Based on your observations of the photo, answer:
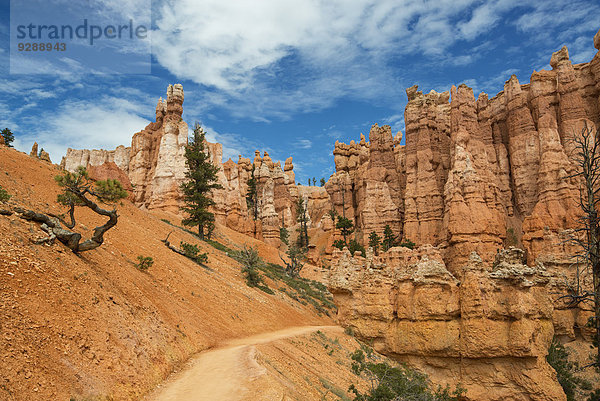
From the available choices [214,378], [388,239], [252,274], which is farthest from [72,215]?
[388,239]

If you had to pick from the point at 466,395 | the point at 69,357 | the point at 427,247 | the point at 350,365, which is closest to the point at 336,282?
the point at 350,365

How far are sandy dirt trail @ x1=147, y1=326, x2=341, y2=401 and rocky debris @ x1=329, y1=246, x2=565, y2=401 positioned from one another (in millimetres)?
8706

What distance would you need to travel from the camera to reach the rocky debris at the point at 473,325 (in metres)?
16.1

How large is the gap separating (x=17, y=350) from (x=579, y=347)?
118ft

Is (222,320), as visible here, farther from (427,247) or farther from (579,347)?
(427,247)

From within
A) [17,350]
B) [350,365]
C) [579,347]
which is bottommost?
[579,347]

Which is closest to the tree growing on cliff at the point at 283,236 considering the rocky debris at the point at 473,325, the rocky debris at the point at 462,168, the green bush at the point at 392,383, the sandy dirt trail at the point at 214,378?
the rocky debris at the point at 462,168

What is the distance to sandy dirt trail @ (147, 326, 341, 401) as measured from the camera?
8539mm

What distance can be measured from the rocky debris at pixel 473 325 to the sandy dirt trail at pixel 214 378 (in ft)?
28.6

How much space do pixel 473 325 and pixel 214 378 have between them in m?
12.0

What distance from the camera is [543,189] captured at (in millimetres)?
47156

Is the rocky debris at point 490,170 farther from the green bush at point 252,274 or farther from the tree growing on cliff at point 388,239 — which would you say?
the green bush at point 252,274

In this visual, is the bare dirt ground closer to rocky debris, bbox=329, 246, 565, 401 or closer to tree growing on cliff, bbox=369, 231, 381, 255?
rocky debris, bbox=329, 246, 565, 401

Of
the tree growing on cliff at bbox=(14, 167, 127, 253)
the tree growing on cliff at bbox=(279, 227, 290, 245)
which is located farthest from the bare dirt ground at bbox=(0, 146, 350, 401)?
the tree growing on cliff at bbox=(279, 227, 290, 245)
